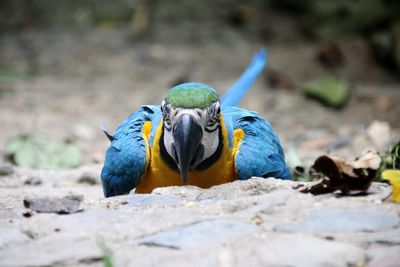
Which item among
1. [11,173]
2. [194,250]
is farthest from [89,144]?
[194,250]

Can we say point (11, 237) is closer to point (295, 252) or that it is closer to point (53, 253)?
point (53, 253)

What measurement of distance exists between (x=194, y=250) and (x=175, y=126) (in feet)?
3.23

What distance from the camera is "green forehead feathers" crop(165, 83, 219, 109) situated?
10.2ft

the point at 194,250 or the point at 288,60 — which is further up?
the point at 288,60

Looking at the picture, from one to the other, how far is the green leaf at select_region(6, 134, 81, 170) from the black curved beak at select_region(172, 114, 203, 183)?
1.93 meters

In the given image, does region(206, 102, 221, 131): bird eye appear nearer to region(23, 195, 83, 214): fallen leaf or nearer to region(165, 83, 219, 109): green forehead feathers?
region(165, 83, 219, 109): green forehead feathers

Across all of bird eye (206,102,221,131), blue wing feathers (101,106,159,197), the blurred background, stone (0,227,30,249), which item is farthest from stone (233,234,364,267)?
the blurred background

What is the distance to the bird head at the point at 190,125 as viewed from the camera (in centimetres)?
303

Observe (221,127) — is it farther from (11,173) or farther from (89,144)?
(89,144)

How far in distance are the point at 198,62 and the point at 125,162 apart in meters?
3.83

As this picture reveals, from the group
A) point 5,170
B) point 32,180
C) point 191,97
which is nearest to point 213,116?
point 191,97

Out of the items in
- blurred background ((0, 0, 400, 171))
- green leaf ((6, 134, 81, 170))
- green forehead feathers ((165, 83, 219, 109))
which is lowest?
green leaf ((6, 134, 81, 170))

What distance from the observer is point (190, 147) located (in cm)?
304

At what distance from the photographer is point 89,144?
5543mm
